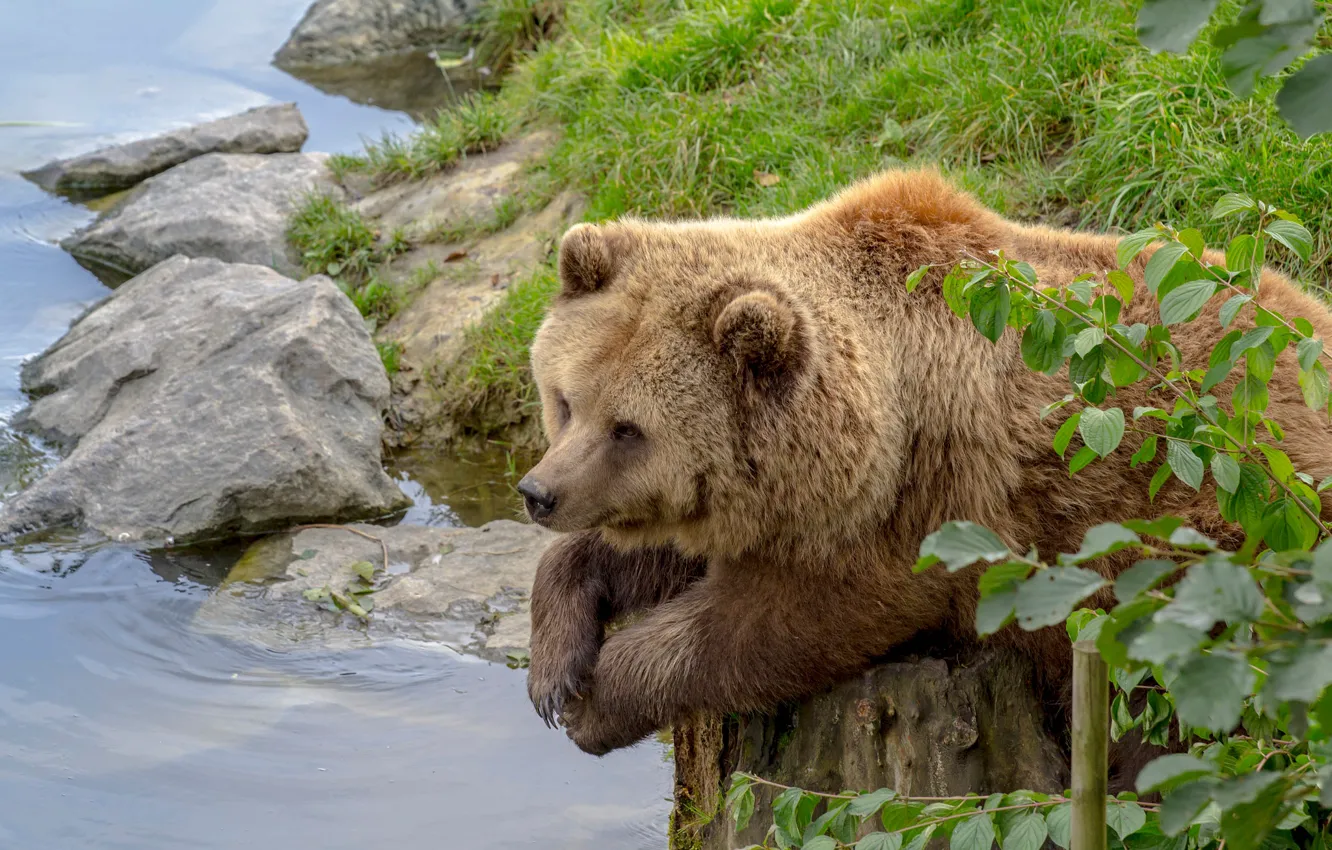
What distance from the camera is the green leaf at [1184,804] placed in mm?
1632

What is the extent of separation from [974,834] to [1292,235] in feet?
4.21

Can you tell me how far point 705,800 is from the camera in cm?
470

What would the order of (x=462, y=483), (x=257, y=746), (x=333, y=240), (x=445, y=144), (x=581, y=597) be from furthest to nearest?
(x=445, y=144)
(x=333, y=240)
(x=462, y=483)
(x=257, y=746)
(x=581, y=597)

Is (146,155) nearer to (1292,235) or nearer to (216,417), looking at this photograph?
(216,417)

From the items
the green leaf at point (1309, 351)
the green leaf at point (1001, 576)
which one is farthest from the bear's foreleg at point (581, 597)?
the green leaf at point (1001, 576)

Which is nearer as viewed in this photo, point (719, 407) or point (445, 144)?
point (719, 407)

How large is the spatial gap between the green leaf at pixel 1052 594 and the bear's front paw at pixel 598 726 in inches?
110

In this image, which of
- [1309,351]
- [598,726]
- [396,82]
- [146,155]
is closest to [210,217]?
[146,155]

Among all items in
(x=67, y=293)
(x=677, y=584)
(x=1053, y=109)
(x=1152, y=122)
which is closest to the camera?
(x=677, y=584)

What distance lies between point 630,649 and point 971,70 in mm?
4419

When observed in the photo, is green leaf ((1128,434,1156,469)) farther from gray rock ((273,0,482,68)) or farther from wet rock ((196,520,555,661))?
gray rock ((273,0,482,68))

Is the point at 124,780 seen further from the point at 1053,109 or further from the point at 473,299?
the point at 1053,109

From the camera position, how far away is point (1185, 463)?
245 cm

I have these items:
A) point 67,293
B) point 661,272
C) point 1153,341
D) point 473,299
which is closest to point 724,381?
point 661,272
